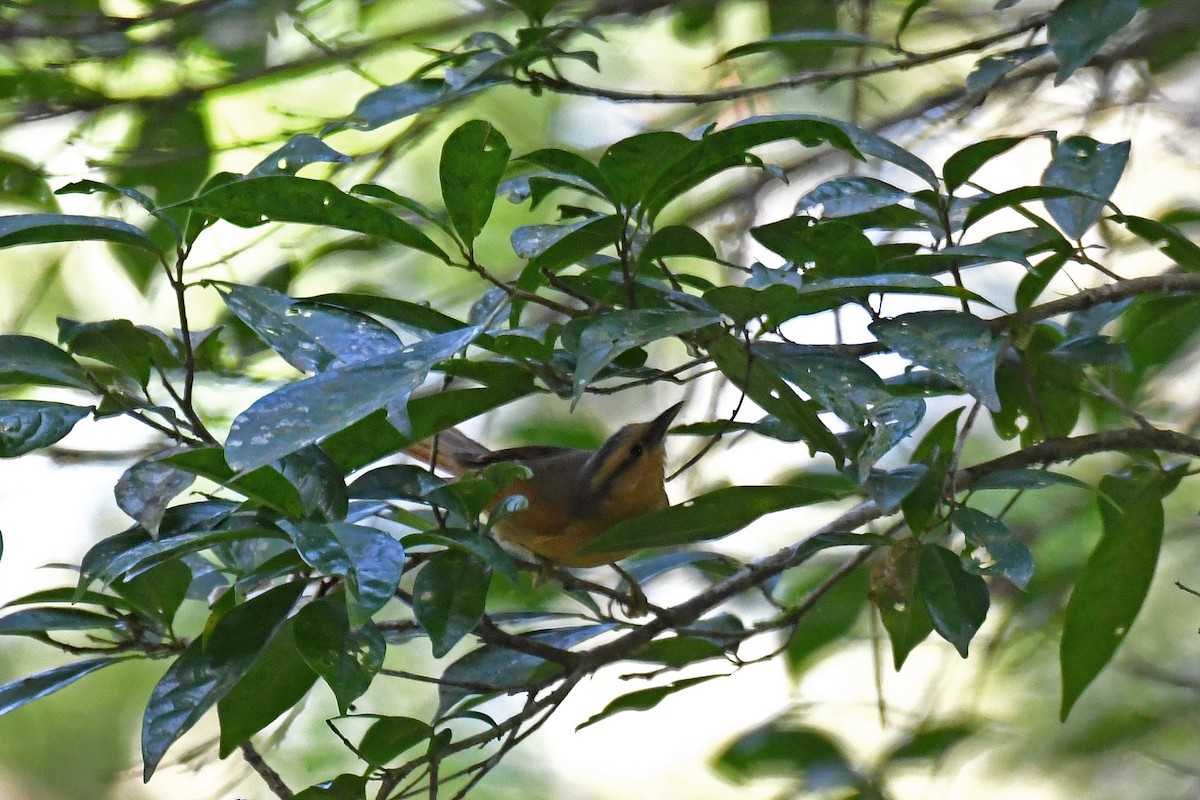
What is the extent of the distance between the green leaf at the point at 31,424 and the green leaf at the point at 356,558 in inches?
14.2

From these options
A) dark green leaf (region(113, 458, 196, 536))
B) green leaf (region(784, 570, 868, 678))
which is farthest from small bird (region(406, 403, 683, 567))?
dark green leaf (region(113, 458, 196, 536))

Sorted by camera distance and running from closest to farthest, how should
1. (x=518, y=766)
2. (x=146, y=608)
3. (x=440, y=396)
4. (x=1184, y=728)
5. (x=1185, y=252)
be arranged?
(x=440, y=396) → (x=146, y=608) → (x=1185, y=252) → (x=1184, y=728) → (x=518, y=766)

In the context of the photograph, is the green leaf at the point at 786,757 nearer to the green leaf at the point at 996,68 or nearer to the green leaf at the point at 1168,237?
the green leaf at the point at 1168,237

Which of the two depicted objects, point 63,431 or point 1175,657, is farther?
point 1175,657

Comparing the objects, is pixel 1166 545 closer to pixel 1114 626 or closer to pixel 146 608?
pixel 1114 626

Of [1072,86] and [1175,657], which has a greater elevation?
[1072,86]

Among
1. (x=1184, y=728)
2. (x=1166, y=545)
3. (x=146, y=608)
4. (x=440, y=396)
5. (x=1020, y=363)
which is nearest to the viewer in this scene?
(x=440, y=396)

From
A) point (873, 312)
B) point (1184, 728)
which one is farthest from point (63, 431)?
point (1184, 728)

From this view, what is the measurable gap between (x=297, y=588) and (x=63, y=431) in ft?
1.02

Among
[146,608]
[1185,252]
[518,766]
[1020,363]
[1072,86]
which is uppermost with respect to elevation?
[1072,86]

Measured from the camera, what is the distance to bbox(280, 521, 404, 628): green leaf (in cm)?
108

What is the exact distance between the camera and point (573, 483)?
2.60 meters

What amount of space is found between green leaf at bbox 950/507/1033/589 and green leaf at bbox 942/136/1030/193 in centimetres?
43

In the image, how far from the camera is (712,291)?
1271mm
